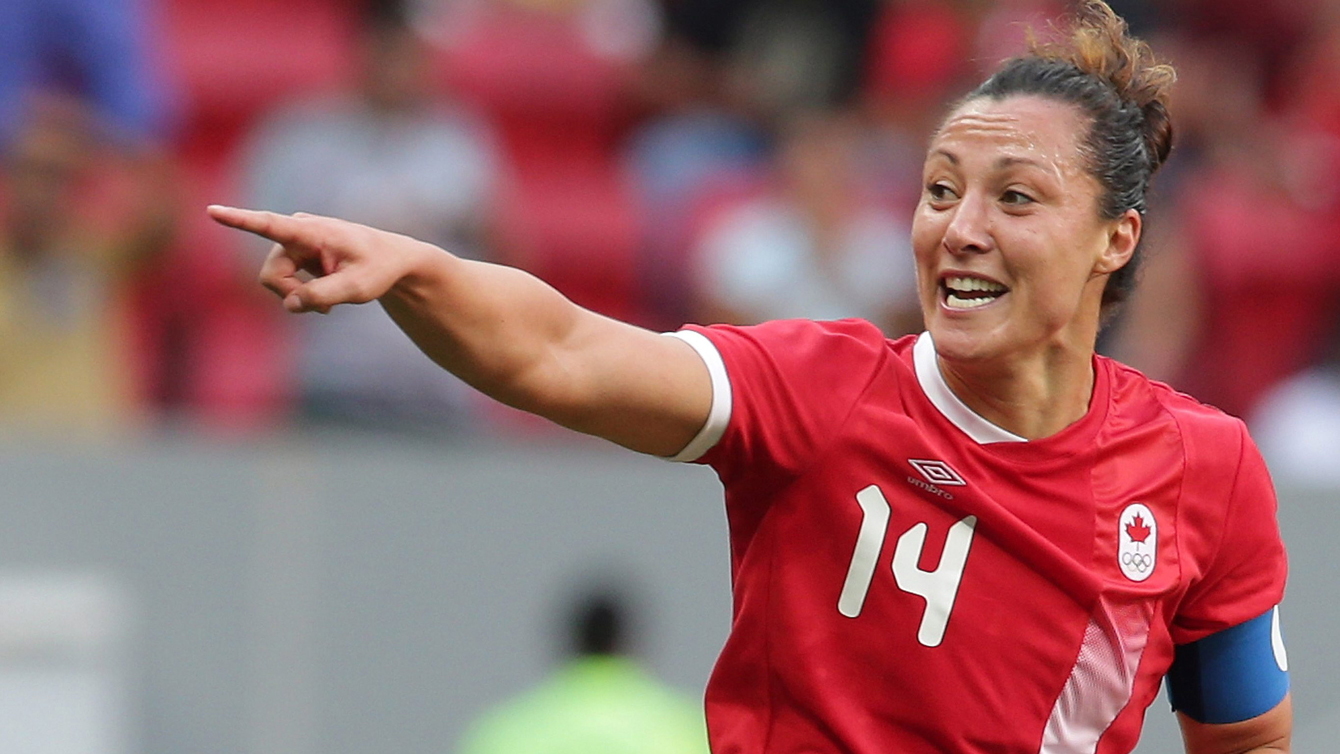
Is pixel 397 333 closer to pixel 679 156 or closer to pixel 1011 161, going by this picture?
pixel 679 156

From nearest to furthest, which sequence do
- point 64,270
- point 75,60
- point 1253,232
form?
point 64,270
point 75,60
point 1253,232

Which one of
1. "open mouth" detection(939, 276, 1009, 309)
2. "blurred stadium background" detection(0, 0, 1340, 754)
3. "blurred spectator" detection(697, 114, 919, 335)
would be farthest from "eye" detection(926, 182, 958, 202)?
"blurred spectator" detection(697, 114, 919, 335)

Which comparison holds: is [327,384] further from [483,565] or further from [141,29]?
[141,29]

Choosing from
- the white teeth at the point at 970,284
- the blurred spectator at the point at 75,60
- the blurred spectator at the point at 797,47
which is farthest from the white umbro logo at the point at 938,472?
the blurred spectator at the point at 797,47

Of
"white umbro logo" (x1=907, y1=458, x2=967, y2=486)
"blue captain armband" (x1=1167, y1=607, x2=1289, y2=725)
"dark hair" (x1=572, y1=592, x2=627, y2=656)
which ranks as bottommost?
"dark hair" (x1=572, y1=592, x2=627, y2=656)

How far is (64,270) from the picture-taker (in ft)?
20.5

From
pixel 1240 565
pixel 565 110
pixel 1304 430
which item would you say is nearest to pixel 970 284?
pixel 1240 565

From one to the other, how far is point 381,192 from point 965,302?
394 centimetres

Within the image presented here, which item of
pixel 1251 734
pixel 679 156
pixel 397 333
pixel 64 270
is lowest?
pixel 397 333

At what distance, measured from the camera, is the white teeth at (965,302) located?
2.90m

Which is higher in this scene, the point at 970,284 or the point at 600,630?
the point at 970,284

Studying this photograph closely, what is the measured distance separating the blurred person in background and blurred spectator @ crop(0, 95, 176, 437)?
5.40 ft

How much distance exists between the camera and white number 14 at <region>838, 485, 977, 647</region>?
9.45ft

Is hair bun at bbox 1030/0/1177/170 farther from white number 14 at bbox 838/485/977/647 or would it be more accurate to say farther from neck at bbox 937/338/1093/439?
white number 14 at bbox 838/485/977/647
